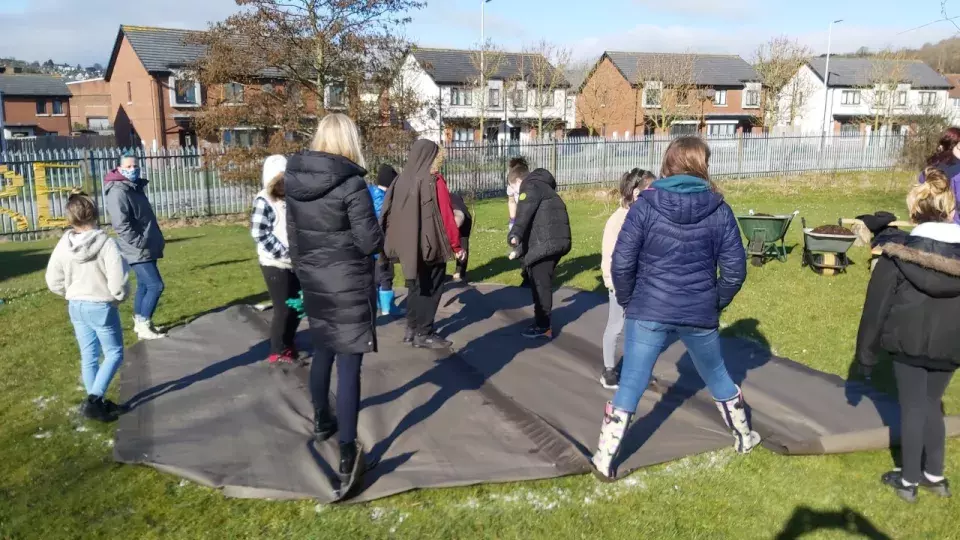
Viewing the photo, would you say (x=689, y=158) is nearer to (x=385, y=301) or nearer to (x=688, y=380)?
(x=688, y=380)

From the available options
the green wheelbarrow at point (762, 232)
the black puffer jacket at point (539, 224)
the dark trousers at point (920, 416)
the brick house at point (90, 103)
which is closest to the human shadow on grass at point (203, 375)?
the black puffer jacket at point (539, 224)

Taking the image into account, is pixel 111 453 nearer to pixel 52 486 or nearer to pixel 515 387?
pixel 52 486

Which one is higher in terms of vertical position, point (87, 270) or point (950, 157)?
point (950, 157)

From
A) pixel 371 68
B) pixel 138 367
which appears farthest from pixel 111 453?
pixel 371 68

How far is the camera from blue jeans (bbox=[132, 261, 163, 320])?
6.55m

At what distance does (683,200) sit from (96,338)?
3.87 meters

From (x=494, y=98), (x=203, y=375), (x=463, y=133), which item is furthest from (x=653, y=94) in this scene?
(x=203, y=375)

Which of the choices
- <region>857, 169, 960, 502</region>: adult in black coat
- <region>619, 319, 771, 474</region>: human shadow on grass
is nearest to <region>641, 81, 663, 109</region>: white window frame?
<region>619, 319, 771, 474</region>: human shadow on grass

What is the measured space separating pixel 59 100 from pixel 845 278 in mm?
67804

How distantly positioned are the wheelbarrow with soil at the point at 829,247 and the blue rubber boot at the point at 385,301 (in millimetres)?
5760

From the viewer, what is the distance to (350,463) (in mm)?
3889

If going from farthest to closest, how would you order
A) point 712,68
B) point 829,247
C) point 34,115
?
1. point 34,115
2. point 712,68
3. point 829,247

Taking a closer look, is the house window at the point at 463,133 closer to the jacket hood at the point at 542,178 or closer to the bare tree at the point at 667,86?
the bare tree at the point at 667,86

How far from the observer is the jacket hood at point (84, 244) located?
4.59 m
